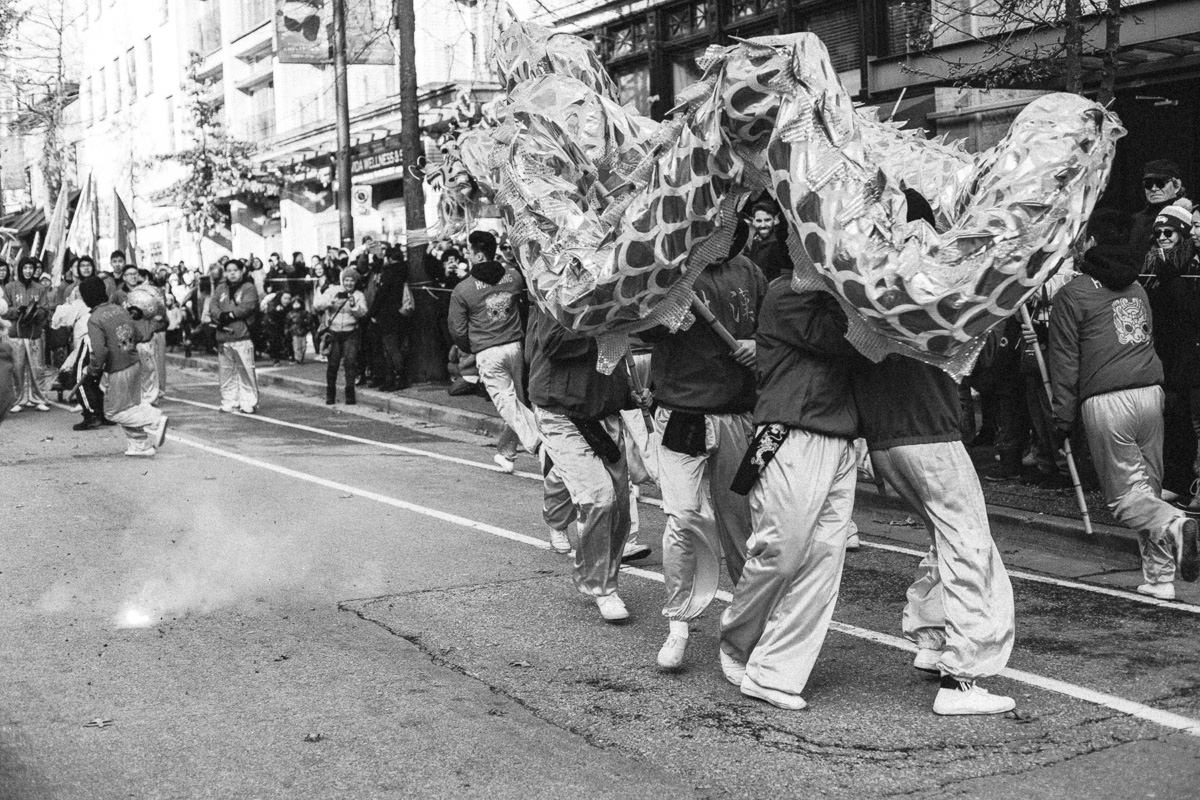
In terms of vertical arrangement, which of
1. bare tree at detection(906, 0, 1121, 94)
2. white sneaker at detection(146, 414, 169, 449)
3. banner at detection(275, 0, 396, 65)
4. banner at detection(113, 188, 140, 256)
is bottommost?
white sneaker at detection(146, 414, 169, 449)

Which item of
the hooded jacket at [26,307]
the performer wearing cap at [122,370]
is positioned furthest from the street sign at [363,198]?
the performer wearing cap at [122,370]

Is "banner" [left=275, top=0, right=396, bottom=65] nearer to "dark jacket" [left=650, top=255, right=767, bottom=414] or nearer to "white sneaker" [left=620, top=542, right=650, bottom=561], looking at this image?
"white sneaker" [left=620, top=542, right=650, bottom=561]

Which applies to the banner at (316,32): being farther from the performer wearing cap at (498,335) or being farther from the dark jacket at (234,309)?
the performer wearing cap at (498,335)

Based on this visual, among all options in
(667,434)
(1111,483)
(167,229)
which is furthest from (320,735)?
(167,229)

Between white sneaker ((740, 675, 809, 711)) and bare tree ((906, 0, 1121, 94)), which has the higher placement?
bare tree ((906, 0, 1121, 94))

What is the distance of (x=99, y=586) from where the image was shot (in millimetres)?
7695

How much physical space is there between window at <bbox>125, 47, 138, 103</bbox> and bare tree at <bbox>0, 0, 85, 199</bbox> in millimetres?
2327

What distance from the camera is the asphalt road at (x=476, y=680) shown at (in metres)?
4.72

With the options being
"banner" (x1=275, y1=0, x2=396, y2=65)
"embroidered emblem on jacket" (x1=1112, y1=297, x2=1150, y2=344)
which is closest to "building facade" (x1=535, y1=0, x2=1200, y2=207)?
"embroidered emblem on jacket" (x1=1112, y1=297, x2=1150, y2=344)

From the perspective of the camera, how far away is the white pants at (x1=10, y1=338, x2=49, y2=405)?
58.6ft

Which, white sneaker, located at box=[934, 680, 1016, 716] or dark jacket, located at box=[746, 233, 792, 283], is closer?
white sneaker, located at box=[934, 680, 1016, 716]

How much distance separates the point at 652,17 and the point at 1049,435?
12908 millimetres

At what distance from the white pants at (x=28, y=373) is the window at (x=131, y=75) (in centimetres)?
3118

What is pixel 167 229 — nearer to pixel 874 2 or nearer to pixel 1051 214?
pixel 874 2
